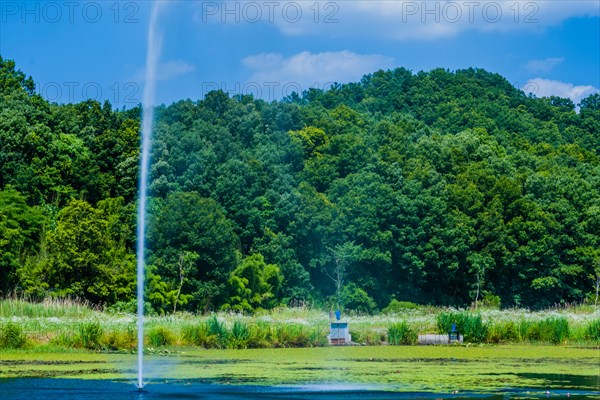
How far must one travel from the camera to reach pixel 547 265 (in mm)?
84250

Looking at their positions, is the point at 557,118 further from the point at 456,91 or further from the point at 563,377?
the point at 563,377

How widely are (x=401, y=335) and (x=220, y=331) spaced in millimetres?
7563

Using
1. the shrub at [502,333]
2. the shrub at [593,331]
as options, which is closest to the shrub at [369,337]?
the shrub at [502,333]

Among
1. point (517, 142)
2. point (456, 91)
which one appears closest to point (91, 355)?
point (517, 142)

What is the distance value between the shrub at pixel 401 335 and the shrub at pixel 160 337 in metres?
8.83

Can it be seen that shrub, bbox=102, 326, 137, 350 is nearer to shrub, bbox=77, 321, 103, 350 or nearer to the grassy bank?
the grassy bank

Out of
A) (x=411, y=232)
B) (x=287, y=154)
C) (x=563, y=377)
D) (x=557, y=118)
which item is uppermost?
(x=557, y=118)

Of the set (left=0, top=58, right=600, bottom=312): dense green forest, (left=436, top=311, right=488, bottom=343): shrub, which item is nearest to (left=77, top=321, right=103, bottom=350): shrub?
(left=436, top=311, right=488, bottom=343): shrub

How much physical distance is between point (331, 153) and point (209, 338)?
56.4 m

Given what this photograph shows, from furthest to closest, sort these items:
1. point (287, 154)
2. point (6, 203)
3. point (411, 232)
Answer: point (287, 154), point (411, 232), point (6, 203)

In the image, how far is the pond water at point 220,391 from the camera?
2420cm

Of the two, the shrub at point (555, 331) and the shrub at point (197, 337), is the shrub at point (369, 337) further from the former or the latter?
the shrub at point (197, 337)

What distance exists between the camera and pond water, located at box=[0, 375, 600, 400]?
79.4 ft

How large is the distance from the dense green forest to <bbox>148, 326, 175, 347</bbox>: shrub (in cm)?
1890
